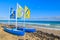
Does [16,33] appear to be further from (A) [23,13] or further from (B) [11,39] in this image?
(B) [11,39]

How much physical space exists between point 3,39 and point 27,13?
29.9 ft

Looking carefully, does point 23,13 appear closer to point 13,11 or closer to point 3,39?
point 13,11

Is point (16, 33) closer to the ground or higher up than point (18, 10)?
closer to the ground

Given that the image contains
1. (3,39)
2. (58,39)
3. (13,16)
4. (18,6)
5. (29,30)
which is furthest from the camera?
(29,30)

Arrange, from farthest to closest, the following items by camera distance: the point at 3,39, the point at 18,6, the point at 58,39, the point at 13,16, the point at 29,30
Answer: the point at 29,30
the point at 13,16
the point at 18,6
the point at 58,39
the point at 3,39

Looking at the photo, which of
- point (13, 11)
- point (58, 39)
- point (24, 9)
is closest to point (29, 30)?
point (13, 11)

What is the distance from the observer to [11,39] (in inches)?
675

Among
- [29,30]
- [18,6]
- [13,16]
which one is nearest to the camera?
[18,6]

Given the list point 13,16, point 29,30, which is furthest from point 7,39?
point 29,30

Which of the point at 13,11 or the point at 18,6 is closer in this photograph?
the point at 18,6

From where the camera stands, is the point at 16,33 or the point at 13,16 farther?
the point at 13,16

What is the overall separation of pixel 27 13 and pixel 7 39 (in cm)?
891

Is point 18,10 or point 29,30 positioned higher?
point 18,10

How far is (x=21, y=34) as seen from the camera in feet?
73.8
